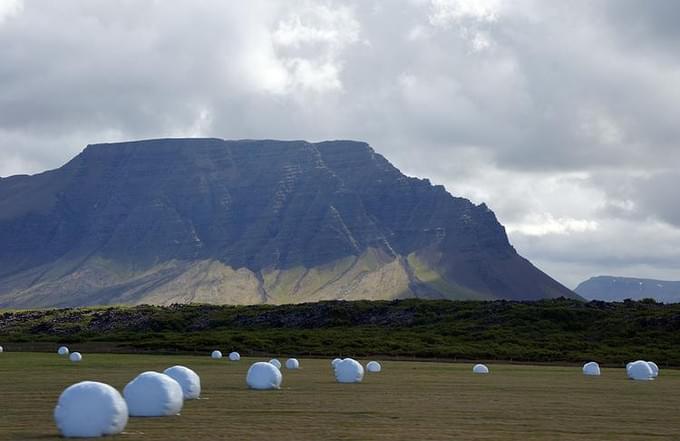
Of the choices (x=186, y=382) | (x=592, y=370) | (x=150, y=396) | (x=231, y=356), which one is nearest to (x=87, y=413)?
(x=150, y=396)

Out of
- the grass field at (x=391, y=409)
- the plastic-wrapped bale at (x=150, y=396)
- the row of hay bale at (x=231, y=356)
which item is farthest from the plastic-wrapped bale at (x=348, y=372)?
the row of hay bale at (x=231, y=356)

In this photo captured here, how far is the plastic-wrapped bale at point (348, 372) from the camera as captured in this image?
61.8 meters

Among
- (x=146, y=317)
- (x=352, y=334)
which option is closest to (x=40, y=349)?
(x=352, y=334)

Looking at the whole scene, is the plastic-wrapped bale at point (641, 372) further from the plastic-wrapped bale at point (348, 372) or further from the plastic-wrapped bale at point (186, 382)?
the plastic-wrapped bale at point (186, 382)

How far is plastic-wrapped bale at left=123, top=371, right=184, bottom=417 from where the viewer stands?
3731 centimetres

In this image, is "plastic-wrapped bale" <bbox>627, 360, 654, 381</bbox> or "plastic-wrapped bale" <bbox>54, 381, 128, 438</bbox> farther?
"plastic-wrapped bale" <bbox>627, 360, 654, 381</bbox>

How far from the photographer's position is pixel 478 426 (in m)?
36.5

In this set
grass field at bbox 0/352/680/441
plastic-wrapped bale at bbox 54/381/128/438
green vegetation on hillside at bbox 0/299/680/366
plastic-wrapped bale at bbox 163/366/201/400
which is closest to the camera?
plastic-wrapped bale at bbox 54/381/128/438

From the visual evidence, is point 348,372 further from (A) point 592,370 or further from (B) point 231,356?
(B) point 231,356

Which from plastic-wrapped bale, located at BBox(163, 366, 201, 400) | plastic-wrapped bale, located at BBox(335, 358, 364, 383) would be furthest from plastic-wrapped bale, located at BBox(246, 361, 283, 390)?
plastic-wrapped bale, located at BBox(335, 358, 364, 383)

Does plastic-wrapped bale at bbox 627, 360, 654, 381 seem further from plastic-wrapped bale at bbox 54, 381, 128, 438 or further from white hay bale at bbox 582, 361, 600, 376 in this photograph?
plastic-wrapped bale at bbox 54, 381, 128, 438

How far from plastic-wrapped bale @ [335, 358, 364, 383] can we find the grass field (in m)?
0.95

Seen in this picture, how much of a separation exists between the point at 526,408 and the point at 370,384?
1772 centimetres

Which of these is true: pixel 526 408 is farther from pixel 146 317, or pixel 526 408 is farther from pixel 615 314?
pixel 146 317
